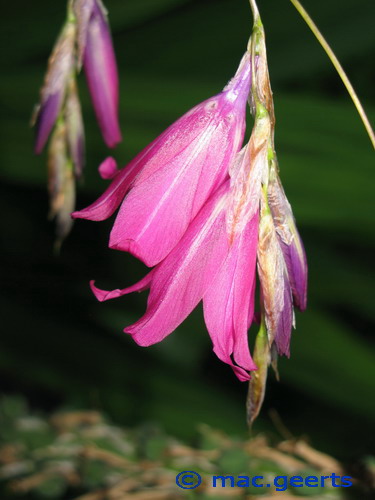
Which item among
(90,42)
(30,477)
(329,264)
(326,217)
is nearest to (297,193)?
(326,217)

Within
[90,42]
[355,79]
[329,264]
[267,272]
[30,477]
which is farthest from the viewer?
[355,79]

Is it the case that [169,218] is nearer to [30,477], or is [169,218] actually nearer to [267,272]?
[267,272]

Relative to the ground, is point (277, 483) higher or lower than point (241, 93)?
lower

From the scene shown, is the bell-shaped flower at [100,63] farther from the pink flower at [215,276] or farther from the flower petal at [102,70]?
the pink flower at [215,276]

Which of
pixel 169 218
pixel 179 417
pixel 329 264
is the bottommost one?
pixel 179 417

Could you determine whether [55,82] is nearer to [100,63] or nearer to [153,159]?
[100,63]

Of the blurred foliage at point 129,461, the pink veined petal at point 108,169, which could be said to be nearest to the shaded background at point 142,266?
the blurred foliage at point 129,461
